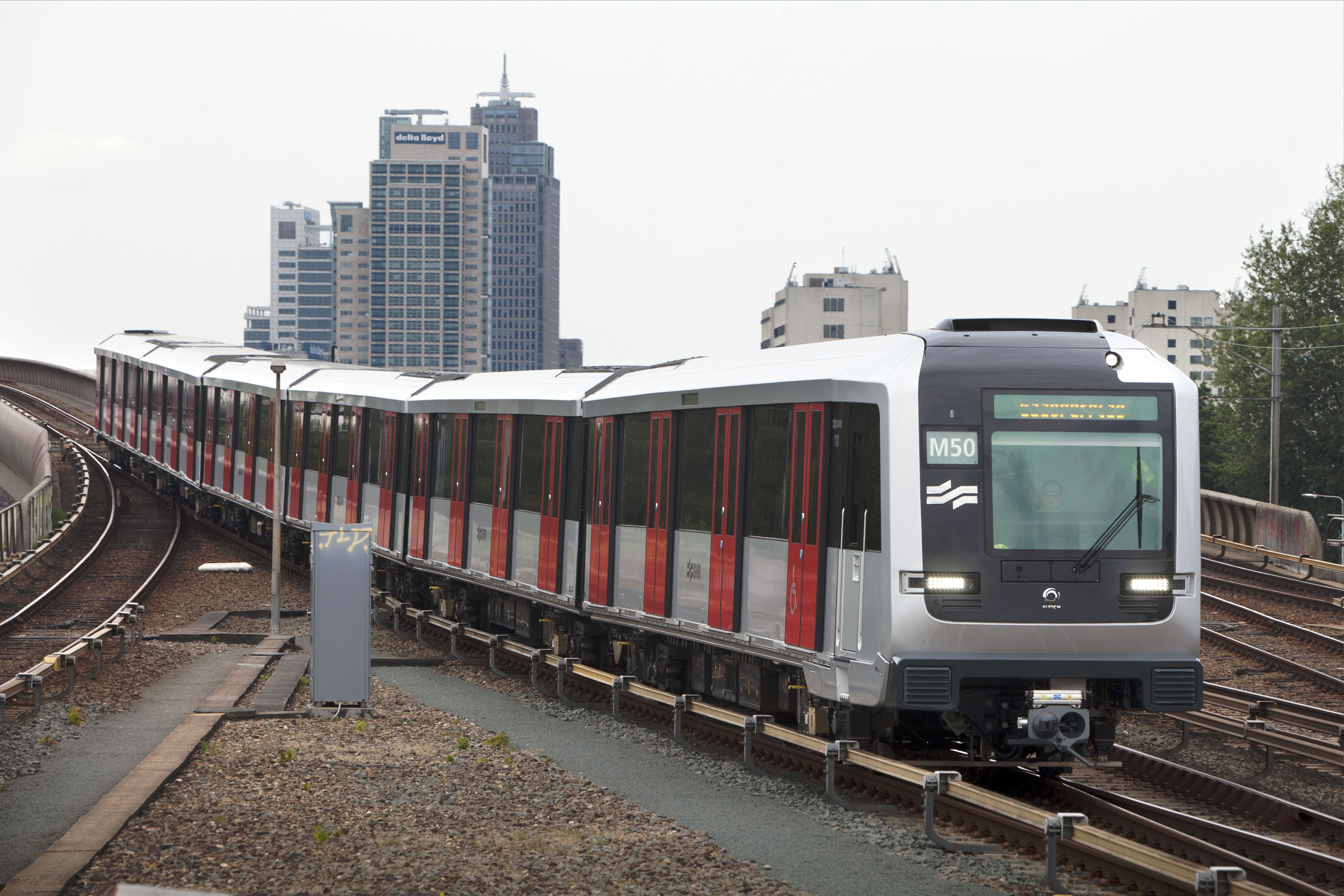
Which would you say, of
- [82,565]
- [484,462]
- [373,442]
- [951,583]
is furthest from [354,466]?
[951,583]

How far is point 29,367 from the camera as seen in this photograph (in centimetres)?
7688

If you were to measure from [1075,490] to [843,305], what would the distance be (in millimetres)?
143935

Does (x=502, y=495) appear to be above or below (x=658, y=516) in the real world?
below

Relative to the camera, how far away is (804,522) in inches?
499

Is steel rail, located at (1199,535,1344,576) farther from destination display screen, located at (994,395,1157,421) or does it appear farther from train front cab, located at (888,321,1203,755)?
destination display screen, located at (994,395,1157,421)

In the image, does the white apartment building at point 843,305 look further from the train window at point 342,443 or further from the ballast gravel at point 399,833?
the ballast gravel at point 399,833

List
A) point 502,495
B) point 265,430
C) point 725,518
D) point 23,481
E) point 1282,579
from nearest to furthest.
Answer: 1. point 725,518
2. point 502,495
3. point 1282,579
4. point 265,430
5. point 23,481

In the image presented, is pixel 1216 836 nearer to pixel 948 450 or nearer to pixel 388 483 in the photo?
pixel 948 450

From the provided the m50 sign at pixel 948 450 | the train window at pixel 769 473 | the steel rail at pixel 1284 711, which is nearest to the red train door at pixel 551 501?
the train window at pixel 769 473

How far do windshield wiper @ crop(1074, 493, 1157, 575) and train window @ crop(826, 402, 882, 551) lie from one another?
1394 mm

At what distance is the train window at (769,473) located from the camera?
13125mm

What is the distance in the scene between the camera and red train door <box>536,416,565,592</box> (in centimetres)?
1967

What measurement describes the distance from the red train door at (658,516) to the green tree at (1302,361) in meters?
43.9

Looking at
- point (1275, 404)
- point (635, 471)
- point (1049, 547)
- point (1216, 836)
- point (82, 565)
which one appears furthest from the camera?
point (1275, 404)
